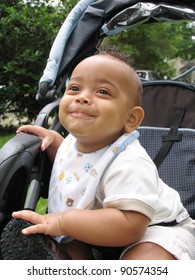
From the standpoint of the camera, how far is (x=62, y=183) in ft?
4.91

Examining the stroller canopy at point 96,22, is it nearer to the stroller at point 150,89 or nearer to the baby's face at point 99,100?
the stroller at point 150,89

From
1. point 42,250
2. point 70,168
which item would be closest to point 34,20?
point 70,168

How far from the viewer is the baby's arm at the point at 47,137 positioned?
5.43 feet

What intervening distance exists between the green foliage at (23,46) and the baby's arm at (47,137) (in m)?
3.98

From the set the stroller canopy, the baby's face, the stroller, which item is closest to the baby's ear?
the baby's face

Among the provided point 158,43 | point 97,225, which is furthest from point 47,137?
point 158,43

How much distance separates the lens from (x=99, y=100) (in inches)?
52.4

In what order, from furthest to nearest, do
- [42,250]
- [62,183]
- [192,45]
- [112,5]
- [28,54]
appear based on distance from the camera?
[192,45]
[28,54]
[112,5]
[62,183]
[42,250]

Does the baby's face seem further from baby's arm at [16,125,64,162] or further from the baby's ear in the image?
baby's arm at [16,125,64,162]

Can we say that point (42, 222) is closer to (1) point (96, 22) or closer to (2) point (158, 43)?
(1) point (96, 22)

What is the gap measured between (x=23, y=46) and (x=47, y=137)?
4.36 m

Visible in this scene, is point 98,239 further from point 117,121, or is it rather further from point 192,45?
point 192,45

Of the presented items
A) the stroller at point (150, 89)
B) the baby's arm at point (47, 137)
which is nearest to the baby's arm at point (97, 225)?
the baby's arm at point (47, 137)
